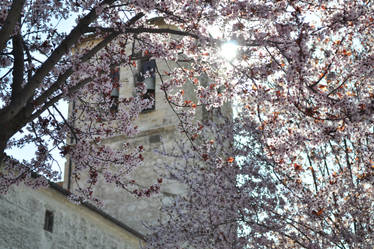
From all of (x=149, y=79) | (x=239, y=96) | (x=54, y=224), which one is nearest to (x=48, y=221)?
(x=54, y=224)

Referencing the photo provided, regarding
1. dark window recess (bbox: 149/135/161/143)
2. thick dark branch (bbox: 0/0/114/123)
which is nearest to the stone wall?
dark window recess (bbox: 149/135/161/143)

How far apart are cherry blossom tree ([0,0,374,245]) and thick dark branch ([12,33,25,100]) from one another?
0.01m

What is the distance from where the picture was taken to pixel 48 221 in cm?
973

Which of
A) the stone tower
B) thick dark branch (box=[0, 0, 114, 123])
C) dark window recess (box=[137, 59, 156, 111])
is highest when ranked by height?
dark window recess (box=[137, 59, 156, 111])

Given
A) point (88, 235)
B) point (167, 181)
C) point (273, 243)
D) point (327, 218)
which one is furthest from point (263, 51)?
point (167, 181)

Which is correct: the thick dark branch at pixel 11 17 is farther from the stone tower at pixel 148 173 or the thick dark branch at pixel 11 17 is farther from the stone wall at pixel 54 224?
the stone tower at pixel 148 173

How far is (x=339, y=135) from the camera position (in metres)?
5.75

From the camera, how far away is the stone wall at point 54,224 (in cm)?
850

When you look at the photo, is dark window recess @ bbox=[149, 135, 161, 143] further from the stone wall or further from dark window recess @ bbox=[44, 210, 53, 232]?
dark window recess @ bbox=[44, 210, 53, 232]

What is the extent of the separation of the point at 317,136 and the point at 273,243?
258cm

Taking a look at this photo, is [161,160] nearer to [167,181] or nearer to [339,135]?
[167,181]

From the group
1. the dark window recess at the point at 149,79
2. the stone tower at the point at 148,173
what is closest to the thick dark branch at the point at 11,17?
the stone tower at the point at 148,173

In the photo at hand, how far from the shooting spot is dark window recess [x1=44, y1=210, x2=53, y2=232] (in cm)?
959

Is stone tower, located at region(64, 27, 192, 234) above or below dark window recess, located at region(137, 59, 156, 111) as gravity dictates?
below
